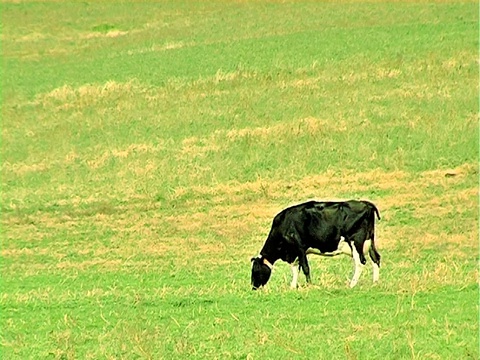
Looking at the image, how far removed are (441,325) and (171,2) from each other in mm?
43337

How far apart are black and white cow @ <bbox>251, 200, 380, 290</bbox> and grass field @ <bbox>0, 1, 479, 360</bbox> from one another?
503 millimetres

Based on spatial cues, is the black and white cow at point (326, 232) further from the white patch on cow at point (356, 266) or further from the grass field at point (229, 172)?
the grass field at point (229, 172)

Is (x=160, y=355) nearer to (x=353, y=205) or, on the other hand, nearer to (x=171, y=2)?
(x=353, y=205)

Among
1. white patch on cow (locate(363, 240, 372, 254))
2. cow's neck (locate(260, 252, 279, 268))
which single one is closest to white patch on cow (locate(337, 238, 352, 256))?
white patch on cow (locate(363, 240, 372, 254))

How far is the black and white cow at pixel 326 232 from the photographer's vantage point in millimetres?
14695

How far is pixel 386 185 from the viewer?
85.7 ft

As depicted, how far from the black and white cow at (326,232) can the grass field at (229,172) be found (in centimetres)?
50

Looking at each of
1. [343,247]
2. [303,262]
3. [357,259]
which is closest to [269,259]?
[303,262]

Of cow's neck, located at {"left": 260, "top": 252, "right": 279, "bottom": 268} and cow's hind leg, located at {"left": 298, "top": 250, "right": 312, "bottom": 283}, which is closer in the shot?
cow's hind leg, located at {"left": 298, "top": 250, "right": 312, "bottom": 283}

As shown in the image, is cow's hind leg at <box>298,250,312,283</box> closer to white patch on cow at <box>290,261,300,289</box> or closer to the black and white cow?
the black and white cow

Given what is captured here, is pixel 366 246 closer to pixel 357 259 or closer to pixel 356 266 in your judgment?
pixel 357 259

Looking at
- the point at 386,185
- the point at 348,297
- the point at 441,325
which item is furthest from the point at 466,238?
the point at 441,325

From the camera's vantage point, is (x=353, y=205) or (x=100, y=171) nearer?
(x=353, y=205)

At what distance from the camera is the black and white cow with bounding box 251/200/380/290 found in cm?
1470
